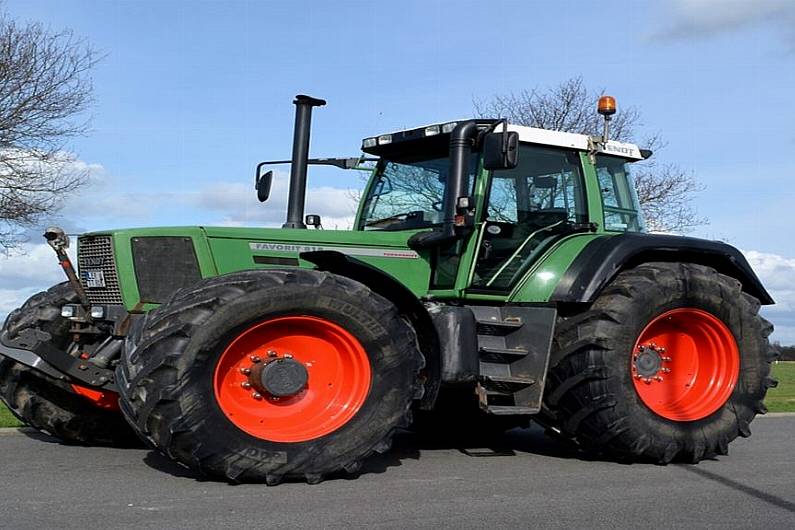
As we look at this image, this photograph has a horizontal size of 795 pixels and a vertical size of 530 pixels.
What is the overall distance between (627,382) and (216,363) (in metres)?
2.96

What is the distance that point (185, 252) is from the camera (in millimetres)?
6500

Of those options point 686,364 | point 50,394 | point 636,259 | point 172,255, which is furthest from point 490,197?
point 50,394

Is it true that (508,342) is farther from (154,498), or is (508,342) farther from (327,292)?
(154,498)

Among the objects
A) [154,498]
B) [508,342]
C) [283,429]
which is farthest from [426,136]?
[154,498]

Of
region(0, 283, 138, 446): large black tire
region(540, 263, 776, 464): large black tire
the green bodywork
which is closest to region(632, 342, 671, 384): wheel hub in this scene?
region(540, 263, 776, 464): large black tire

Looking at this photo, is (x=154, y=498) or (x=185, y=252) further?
(x=185, y=252)

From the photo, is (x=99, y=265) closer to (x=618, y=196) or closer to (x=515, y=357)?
(x=515, y=357)

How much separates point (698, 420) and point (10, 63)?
12095 mm

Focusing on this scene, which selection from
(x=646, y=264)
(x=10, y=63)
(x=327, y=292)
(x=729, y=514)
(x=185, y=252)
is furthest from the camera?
(x=10, y=63)

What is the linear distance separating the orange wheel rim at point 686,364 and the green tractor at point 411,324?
17 mm

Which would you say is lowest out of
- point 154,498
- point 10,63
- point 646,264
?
point 154,498

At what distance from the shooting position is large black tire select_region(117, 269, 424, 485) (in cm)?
555

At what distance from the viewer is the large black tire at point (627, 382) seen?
689 cm

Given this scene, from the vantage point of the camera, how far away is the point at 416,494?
5809 mm
